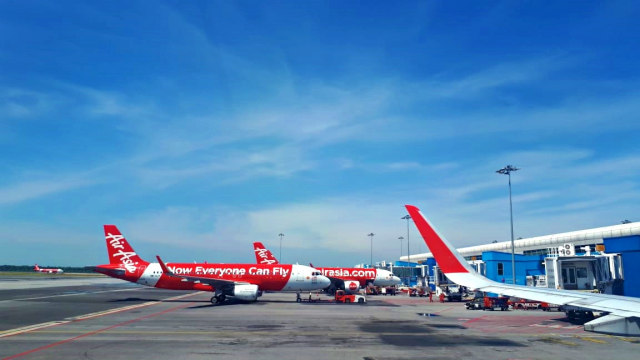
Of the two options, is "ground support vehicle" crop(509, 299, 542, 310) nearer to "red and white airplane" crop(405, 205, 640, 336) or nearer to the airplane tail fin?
"red and white airplane" crop(405, 205, 640, 336)

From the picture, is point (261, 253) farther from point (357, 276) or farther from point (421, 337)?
point (421, 337)

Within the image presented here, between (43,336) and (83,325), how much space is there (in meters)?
4.30

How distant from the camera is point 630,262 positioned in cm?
3381

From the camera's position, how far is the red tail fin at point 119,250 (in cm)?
4600

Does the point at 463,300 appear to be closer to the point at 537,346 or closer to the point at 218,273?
the point at 218,273

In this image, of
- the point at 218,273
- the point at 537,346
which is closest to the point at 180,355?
the point at 537,346

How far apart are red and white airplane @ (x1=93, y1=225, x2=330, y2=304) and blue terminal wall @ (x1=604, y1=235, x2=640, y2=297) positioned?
28617 millimetres

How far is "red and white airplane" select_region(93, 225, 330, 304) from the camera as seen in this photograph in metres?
44.2

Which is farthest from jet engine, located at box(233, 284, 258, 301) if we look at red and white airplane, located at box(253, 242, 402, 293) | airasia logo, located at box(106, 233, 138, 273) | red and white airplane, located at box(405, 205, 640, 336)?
red and white airplane, located at box(405, 205, 640, 336)

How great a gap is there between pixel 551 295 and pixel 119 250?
46.8 metres

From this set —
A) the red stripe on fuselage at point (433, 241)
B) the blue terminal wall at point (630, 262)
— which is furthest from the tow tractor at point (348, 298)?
the red stripe on fuselage at point (433, 241)

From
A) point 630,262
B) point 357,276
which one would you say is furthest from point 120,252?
point 630,262

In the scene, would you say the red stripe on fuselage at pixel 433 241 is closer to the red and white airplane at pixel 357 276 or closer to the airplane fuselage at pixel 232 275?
the airplane fuselage at pixel 232 275

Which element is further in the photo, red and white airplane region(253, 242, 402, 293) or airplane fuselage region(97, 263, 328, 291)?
red and white airplane region(253, 242, 402, 293)
